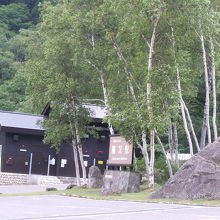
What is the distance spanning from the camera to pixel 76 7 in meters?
29.9

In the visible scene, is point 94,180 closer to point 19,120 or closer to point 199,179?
point 199,179

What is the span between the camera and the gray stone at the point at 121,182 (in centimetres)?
2350

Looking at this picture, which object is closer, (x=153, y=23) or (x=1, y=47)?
(x=153, y=23)

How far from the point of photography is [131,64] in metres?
27.1

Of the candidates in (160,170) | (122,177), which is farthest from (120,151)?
(160,170)

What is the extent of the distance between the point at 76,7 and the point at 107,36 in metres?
3.20

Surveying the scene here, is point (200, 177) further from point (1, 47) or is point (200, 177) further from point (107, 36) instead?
point (1, 47)

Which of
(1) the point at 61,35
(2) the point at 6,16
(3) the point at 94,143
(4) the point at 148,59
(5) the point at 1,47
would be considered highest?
(2) the point at 6,16

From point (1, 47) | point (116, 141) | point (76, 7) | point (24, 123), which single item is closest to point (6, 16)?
point (1, 47)

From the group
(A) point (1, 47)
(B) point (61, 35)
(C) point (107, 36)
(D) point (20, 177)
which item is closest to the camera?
(C) point (107, 36)

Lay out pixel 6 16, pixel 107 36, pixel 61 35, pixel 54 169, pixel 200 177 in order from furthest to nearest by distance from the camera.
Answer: pixel 6 16 → pixel 54 169 → pixel 61 35 → pixel 107 36 → pixel 200 177

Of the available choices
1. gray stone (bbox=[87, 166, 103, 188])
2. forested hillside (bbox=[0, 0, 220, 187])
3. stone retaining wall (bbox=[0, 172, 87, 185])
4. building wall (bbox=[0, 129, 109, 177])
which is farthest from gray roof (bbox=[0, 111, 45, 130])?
gray stone (bbox=[87, 166, 103, 188])

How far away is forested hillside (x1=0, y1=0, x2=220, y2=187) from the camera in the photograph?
2478 centimetres

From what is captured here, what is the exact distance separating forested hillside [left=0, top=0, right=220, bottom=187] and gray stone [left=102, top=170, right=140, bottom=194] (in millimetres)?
1272
